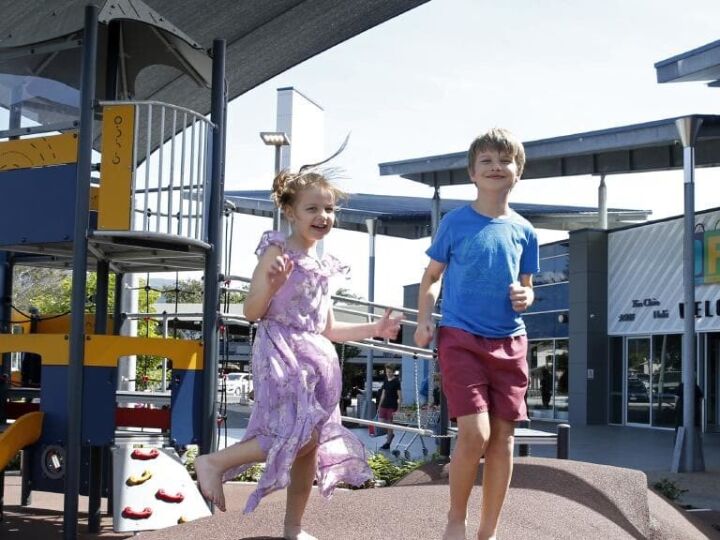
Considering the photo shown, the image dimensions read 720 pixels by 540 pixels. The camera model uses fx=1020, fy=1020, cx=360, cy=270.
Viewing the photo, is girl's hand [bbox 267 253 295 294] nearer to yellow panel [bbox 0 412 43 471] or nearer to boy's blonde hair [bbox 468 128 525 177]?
boy's blonde hair [bbox 468 128 525 177]

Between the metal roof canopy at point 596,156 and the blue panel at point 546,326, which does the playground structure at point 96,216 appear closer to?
the metal roof canopy at point 596,156

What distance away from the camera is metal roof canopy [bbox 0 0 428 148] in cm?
796

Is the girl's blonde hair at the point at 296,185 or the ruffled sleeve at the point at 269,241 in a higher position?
the girl's blonde hair at the point at 296,185

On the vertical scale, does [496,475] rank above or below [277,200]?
below

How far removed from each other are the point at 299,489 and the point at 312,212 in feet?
3.81

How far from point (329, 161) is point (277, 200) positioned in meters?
0.30

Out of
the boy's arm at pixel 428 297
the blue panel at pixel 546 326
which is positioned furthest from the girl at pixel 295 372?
the blue panel at pixel 546 326

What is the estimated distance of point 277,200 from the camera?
444cm

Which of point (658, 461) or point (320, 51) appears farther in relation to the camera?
point (658, 461)

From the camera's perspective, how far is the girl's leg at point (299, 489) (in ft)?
14.0

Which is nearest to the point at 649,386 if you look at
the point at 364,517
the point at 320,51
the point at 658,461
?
the point at 658,461

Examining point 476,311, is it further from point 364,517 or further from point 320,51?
point 320,51

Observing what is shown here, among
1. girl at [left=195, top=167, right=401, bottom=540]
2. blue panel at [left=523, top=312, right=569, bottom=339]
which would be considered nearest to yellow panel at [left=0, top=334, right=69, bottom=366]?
girl at [left=195, top=167, right=401, bottom=540]

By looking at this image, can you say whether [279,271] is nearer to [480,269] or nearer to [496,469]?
[480,269]
